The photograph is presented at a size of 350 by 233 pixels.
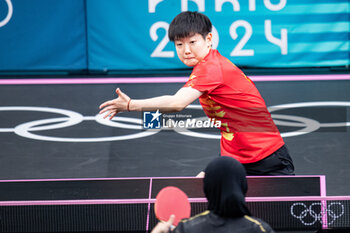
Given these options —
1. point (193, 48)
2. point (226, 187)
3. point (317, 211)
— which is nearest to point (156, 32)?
point (193, 48)

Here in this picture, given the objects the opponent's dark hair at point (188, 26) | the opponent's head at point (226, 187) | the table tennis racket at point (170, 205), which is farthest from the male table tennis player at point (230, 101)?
A: the opponent's head at point (226, 187)

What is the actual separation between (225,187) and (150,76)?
348 inches

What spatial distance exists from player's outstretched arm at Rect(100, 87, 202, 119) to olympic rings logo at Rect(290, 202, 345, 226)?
97 centimetres

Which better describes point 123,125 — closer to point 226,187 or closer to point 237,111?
point 237,111

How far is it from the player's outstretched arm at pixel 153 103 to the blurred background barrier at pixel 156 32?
7326 mm

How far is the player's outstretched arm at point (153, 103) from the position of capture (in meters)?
3.62

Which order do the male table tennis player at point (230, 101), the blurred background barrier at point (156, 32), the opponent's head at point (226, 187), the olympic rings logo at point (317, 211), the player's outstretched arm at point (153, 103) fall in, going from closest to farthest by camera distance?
the opponent's head at point (226, 187) → the player's outstretched arm at point (153, 103) → the olympic rings logo at point (317, 211) → the male table tennis player at point (230, 101) → the blurred background barrier at point (156, 32)

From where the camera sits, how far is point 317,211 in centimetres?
393

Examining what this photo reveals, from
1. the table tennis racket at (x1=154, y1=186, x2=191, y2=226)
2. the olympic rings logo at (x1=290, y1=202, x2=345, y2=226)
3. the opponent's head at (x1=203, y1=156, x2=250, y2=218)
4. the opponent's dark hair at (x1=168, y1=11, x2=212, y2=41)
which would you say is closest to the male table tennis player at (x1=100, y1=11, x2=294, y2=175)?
the opponent's dark hair at (x1=168, y1=11, x2=212, y2=41)

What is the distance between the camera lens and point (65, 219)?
13.1 feet

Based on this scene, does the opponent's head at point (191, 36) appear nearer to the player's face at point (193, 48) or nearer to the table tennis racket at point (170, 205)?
the player's face at point (193, 48)

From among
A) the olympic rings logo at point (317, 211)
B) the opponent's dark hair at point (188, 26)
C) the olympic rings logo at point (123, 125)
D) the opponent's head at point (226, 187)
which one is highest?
the opponent's dark hair at point (188, 26)

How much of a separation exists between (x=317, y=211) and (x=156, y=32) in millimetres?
7666

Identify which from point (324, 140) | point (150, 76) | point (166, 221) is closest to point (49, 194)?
point (166, 221)
